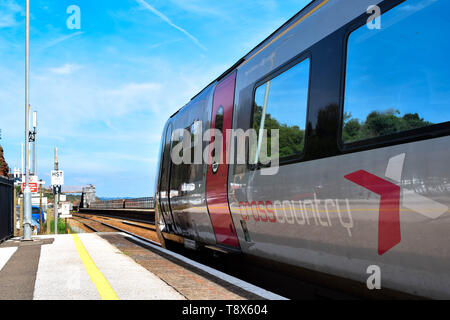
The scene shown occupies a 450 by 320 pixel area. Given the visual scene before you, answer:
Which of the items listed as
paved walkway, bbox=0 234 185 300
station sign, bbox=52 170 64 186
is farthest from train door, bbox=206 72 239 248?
station sign, bbox=52 170 64 186

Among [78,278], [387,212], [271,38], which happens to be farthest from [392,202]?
[78,278]

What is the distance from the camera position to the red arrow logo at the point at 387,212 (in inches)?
137

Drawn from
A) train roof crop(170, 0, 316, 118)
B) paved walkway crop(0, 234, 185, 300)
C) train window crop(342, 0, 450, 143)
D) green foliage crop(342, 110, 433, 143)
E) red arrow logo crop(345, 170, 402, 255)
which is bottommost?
paved walkway crop(0, 234, 185, 300)

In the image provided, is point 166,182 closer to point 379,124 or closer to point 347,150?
point 347,150

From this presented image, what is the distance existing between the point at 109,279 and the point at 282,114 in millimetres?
3046

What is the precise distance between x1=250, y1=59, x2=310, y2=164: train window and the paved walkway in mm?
2037

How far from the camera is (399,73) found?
371cm

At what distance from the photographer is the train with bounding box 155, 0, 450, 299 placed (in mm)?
3312

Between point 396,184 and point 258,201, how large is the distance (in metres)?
2.65

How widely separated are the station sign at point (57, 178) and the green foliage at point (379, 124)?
2059 cm

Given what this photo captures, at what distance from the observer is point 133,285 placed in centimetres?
549

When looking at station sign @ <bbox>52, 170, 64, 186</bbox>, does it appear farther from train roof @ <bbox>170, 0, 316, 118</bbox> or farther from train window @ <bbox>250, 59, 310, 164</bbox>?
train window @ <bbox>250, 59, 310, 164</bbox>

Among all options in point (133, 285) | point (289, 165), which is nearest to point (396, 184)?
point (289, 165)
